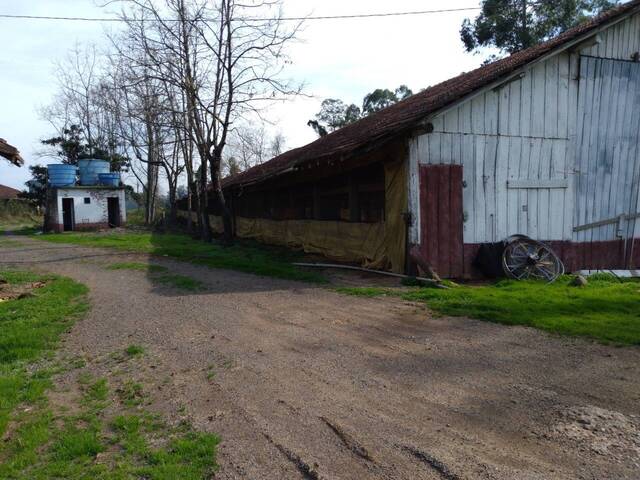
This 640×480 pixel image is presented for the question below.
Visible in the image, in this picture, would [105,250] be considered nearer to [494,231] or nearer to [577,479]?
[494,231]

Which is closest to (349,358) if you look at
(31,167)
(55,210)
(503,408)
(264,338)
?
(264,338)

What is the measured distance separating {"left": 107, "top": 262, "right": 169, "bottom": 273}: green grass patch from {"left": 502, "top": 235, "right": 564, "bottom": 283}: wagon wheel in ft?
27.0

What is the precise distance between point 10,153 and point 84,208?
2232cm

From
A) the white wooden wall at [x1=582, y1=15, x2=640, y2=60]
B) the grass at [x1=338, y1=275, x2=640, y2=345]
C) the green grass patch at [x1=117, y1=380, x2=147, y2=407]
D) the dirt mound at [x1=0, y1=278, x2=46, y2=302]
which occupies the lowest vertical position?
the green grass patch at [x1=117, y1=380, x2=147, y2=407]

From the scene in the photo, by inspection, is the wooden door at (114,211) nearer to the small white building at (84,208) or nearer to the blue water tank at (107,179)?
the small white building at (84,208)

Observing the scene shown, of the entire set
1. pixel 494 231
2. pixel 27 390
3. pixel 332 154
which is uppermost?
pixel 332 154

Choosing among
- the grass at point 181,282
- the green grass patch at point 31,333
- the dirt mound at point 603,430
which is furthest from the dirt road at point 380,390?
the grass at point 181,282

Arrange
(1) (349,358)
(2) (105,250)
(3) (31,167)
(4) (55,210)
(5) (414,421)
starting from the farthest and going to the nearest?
(3) (31,167)
(4) (55,210)
(2) (105,250)
(1) (349,358)
(5) (414,421)

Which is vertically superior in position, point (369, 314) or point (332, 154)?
point (332, 154)

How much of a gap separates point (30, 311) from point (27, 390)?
3.77 metres

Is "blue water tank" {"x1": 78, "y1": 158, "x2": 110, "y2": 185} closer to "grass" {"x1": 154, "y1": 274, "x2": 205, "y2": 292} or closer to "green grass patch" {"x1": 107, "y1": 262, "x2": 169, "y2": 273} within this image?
"green grass patch" {"x1": 107, "y1": 262, "x2": 169, "y2": 273}

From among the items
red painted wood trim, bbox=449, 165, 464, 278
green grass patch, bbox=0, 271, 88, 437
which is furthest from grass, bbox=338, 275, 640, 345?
green grass patch, bbox=0, 271, 88, 437

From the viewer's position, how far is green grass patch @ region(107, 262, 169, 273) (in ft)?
42.9

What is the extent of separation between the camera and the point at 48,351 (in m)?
5.99
